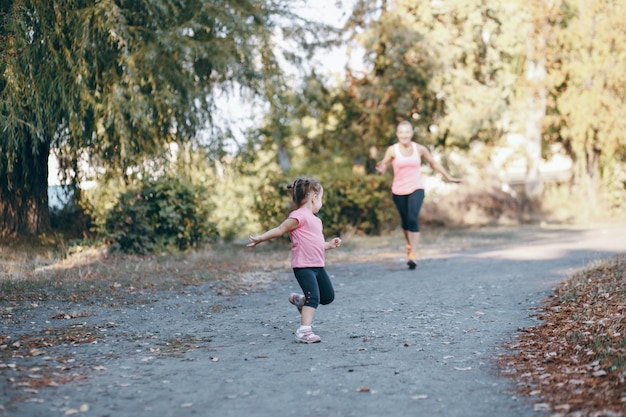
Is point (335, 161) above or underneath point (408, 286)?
above

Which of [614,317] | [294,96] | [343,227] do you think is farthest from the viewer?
[294,96]

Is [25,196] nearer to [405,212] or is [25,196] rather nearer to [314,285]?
[405,212]

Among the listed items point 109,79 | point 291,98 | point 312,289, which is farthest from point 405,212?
point 291,98

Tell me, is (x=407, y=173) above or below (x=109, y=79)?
below

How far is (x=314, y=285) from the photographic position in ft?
21.6

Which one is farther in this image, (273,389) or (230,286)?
(230,286)

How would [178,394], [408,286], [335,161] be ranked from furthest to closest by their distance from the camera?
[335,161]
[408,286]
[178,394]

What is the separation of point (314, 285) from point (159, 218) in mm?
7342

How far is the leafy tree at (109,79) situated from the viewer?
1111cm

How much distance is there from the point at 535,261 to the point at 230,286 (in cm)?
511

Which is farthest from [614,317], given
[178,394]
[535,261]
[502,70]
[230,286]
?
[502,70]

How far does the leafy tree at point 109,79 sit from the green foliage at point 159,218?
1.79 ft

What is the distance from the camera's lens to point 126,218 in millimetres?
12781

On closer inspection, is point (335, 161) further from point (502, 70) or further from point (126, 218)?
point (126, 218)
